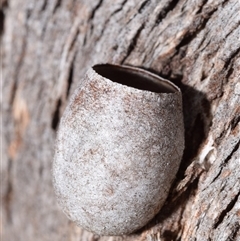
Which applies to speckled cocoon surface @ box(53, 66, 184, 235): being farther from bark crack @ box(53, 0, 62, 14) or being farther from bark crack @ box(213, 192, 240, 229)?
bark crack @ box(53, 0, 62, 14)

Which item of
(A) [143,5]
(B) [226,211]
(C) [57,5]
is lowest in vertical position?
(B) [226,211]

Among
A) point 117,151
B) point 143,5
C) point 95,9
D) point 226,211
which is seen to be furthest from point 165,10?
point 226,211

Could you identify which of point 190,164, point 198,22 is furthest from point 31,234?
point 198,22

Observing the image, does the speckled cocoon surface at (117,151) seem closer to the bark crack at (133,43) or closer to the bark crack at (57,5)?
the bark crack at (133,43)

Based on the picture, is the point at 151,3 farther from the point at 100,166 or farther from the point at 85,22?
the point at 100,166

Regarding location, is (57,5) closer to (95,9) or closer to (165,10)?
(95,9)

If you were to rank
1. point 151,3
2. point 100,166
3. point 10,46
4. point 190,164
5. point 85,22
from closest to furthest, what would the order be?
1. point 100,166
2. point 190,164
3. point 151,3
4. point 85,22
5. point 10,46

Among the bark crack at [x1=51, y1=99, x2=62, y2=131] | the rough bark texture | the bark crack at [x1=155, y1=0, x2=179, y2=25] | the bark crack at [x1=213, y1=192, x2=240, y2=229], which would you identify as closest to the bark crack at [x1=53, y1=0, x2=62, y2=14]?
the rough bark texture
